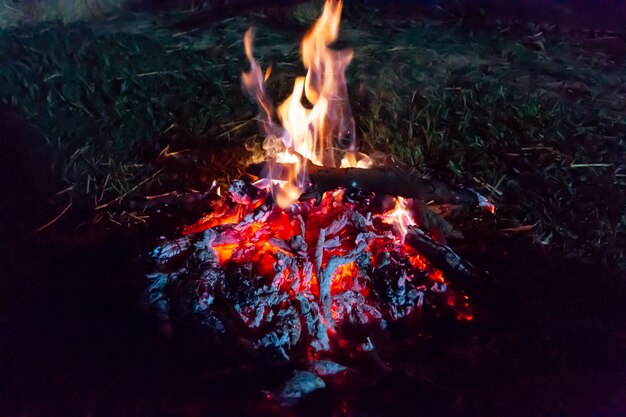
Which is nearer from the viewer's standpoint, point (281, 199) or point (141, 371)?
point (141, 371)

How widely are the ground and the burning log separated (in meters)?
0.46

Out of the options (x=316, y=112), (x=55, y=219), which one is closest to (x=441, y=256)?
(x=316, y=112)

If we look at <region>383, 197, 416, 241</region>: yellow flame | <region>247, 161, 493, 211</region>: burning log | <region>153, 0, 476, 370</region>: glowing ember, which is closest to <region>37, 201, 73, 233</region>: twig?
<region>153, 0, 476, 370</region>: glowing ember

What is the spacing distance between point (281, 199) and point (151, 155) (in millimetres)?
1238

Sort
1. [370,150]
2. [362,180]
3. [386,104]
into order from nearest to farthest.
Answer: [362,180] < [370,150] < [386,104]

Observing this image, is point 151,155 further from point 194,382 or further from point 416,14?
point 416,14

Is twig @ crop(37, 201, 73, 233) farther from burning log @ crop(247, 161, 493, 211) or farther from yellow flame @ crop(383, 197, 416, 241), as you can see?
yellow flame @ crop(383, 197, 416, 241)

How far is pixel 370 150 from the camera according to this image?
347cm

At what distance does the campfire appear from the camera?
228 cm

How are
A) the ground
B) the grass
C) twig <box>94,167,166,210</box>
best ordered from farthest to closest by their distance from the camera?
1. the grass
2. twig <box>94,167,166,210</box>
3. the ground

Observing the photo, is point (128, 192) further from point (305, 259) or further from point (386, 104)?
point (386, 104)

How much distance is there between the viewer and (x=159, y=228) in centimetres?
279

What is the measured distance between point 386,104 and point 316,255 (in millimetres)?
1601

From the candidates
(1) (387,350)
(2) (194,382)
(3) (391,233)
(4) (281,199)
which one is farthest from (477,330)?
(2) (194,382)
